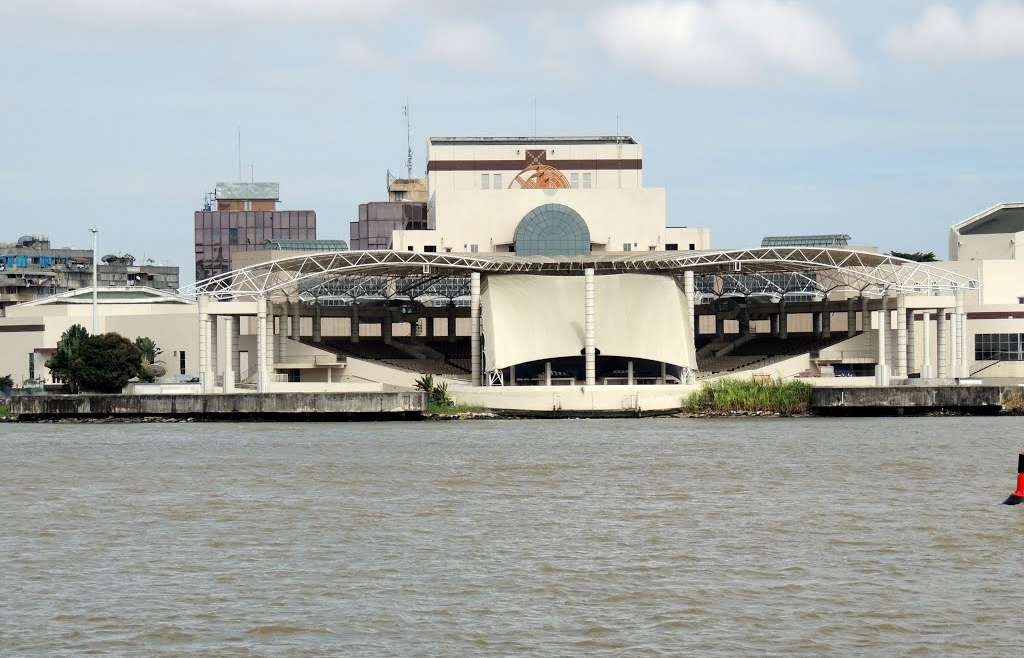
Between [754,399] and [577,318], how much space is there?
65.5ft

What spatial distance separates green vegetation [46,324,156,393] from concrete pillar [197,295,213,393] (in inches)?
297

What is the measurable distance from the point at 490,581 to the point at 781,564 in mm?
6504

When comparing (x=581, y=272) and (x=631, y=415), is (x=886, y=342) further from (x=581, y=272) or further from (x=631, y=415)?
(x=631, y=415)

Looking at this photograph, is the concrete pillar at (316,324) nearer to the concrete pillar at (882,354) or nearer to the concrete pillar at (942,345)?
the concrete pillar at (882,354)

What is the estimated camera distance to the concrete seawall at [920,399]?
101125 millimetres

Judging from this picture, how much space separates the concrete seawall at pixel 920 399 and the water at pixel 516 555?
34.2m

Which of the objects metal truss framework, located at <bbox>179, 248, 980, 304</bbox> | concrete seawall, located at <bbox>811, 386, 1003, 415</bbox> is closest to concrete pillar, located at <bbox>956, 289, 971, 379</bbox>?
metal truss framework, located at <bbox>179, 248, 980, 304</bbox>

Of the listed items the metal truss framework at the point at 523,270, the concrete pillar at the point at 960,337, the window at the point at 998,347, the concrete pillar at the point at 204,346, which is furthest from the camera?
the window at the point at 998,347

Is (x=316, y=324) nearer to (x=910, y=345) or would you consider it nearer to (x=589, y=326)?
(x=589, y=326)

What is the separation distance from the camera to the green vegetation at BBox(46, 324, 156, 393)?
389ft

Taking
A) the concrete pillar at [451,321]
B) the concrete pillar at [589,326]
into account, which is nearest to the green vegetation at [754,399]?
the concrete pillar at [589,326]

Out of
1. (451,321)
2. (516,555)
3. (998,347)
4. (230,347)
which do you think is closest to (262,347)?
(230,347)

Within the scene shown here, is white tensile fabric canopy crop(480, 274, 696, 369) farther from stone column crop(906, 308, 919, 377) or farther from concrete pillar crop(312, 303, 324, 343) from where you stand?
stone column crop(906, 308, 919, 377)

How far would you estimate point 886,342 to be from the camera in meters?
129
